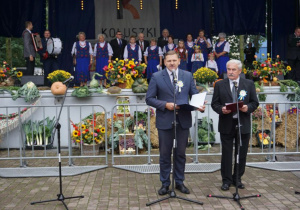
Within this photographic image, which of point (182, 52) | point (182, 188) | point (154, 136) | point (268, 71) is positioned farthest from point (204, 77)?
point (182, 188)

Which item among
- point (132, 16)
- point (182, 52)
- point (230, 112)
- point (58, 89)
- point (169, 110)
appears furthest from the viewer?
point (132, 16)

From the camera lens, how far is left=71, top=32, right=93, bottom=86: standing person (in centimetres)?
1441

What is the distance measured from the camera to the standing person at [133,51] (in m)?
14.9

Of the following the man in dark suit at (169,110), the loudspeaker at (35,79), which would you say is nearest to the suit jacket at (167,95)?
the man in dark suit at (169,110)

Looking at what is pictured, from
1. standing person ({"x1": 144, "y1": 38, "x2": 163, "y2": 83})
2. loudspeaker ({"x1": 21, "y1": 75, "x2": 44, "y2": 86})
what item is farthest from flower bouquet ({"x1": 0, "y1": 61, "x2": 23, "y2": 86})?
standing person ({"x1": 144, "y1": 38, "x2": 163, "y2": 83})

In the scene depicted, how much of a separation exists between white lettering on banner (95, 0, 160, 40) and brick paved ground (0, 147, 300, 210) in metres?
10.3

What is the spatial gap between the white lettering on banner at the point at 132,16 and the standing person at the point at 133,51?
280 centimetres

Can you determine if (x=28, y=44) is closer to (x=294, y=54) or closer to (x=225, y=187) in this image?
(x=294, y=54)

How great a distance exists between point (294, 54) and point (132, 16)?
6.69 m

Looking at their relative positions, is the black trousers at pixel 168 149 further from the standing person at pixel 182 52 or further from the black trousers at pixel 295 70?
the black trousers at pixel 295 70

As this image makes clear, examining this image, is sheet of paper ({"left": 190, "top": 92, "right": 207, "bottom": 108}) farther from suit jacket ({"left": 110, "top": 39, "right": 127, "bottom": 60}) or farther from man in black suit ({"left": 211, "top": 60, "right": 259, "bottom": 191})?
suit jacket ({"left": 110, "top": 39, "right": 127, "bottom": 60})

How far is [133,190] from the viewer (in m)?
6.71

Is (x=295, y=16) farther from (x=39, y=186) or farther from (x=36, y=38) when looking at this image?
(x=39, y=186)

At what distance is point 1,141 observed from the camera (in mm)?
10242
